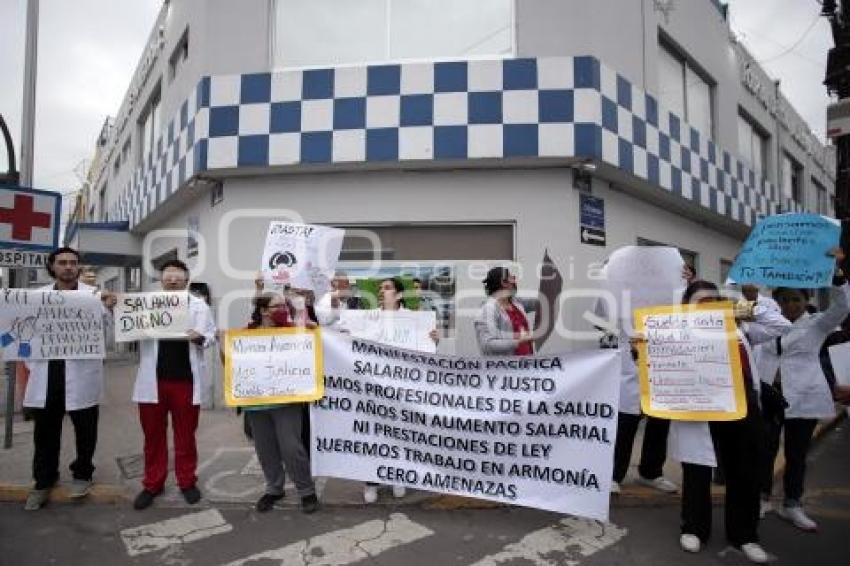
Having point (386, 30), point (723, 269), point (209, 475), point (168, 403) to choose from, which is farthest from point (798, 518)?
point (723, 269)

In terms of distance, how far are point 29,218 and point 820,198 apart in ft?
67.5

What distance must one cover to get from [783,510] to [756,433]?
114cm

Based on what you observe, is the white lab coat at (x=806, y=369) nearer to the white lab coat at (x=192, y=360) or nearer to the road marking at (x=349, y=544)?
the road marking at (x=349, y=544)

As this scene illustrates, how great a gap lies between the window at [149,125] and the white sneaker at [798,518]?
1078 cm

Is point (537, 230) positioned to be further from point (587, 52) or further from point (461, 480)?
point (461, 480)

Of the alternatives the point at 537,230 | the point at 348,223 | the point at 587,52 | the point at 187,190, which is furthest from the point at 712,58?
the point at 187,190

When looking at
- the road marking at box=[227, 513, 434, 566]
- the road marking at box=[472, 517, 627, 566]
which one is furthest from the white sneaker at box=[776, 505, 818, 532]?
the road marking at box=[227, 513, 434, 566]

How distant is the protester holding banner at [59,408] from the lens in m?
4.32

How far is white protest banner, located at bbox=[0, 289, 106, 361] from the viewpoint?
4.38 meters

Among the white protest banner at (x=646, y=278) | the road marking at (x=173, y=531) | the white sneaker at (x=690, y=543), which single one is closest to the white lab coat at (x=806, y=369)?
the white protest banner at (x=646, y=278)

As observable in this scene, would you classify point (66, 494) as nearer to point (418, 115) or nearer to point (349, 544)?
point (349, 544)

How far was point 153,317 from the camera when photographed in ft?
14.5

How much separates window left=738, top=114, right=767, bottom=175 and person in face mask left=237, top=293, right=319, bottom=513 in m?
10.5

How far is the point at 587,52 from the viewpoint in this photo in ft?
23.3
